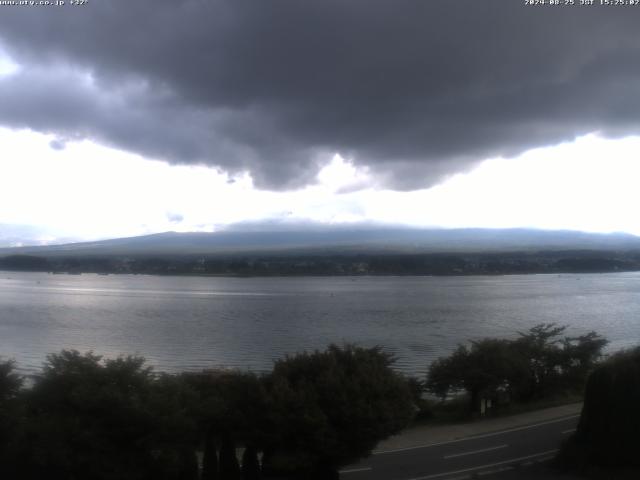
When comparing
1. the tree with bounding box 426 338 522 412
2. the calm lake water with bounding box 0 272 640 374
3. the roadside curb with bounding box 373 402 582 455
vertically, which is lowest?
the calm lake water with bounding box 0 272 640 374

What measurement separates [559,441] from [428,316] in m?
34.1

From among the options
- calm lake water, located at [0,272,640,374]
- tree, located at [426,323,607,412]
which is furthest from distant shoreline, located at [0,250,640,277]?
tree, located at [426,323,607,412]

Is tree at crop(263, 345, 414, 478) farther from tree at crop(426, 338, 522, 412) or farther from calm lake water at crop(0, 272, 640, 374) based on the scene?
calm lake water at crop(0, 272, 640, 374)

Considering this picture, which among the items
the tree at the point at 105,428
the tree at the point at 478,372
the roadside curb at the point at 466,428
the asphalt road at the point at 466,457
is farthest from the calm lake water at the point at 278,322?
the tree at the point at 105,428

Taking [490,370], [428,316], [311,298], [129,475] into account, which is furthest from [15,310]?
[129,475]

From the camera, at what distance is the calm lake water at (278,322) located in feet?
101

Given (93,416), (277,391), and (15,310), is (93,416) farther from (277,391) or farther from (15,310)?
(15,310)

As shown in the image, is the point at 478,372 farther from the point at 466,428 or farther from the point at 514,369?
the point at 466,428

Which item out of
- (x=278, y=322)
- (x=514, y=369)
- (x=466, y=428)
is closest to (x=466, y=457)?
(x=466, y=428)

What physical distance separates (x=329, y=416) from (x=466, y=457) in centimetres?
339

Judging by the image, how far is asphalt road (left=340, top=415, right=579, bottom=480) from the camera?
1084 cm

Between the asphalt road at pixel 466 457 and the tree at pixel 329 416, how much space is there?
3.89 ft

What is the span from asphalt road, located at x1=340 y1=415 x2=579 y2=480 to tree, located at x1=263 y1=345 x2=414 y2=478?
1.19m

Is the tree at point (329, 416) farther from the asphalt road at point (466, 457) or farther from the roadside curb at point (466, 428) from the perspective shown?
the roadside curb at point (466, 428)
